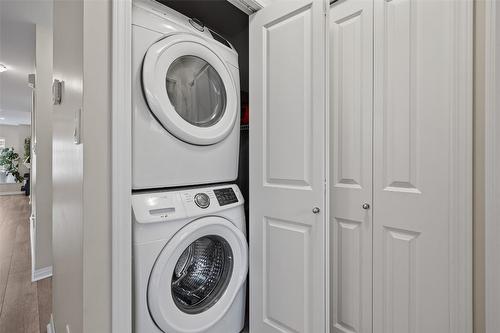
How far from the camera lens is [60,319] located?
4.58ft

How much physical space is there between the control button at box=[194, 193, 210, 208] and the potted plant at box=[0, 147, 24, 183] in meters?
10.5

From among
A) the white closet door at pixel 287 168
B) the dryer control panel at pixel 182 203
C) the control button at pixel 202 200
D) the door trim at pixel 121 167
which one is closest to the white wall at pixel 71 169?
the door trim at pixel 121 167

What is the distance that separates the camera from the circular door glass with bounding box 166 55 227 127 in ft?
4.26

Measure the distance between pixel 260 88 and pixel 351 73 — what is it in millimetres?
487

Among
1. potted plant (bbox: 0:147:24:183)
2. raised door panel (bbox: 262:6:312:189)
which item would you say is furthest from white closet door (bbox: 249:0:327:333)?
potted plant (bbox: 0:147:24:183)

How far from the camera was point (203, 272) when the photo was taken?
4.77ft

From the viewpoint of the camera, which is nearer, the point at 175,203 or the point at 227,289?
the point at 175,203

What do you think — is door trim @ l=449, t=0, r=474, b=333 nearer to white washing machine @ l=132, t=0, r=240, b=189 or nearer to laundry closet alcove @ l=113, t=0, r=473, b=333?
laundry closet alcove @ l=113, t=0, r=473, b=333

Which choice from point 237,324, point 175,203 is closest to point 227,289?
point 237,324

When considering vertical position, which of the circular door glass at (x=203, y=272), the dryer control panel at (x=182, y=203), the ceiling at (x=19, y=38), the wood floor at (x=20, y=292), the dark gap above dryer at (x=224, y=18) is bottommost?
the wood floor at (x=20, y=292)

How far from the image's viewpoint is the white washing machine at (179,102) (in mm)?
1111

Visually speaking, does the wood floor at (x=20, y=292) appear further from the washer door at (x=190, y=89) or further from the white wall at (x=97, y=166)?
the washer door at (x=190, y=89)

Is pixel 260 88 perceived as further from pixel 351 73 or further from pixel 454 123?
pixel 454 123

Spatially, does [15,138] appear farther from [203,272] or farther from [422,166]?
[422,166]
